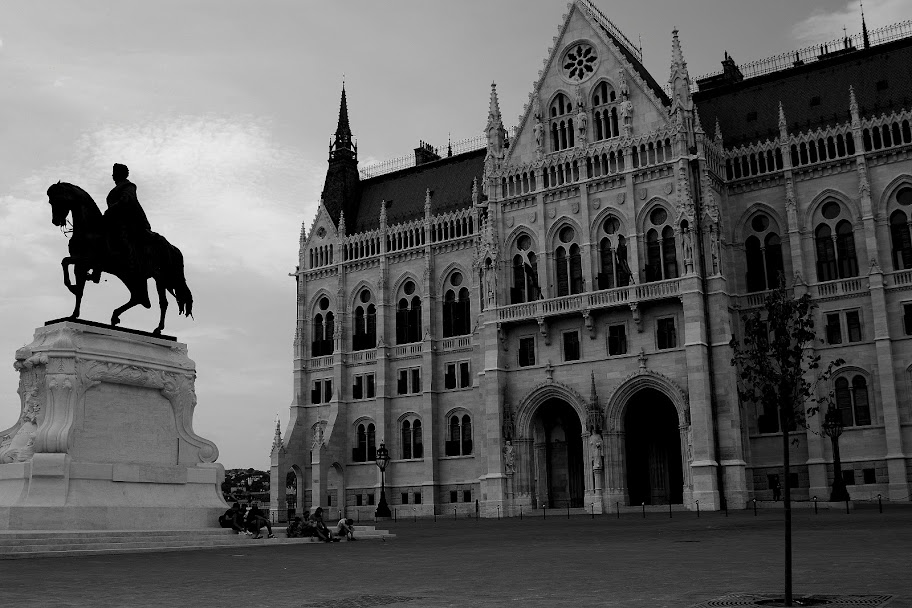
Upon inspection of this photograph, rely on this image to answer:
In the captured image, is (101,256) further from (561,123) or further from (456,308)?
(456,308)

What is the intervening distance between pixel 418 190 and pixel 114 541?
54873mm

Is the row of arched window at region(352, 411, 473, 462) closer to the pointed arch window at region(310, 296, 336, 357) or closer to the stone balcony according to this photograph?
the pointed arch window at region(310, 296, 336, 357)

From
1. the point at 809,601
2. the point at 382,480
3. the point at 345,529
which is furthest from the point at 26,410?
the point at 382,480

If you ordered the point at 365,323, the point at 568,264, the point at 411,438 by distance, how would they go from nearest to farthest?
the point at 568,264 → the point at 411,438 → the point at 365,323

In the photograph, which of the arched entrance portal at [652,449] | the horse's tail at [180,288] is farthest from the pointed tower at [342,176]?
the horse's tail at [180,288]

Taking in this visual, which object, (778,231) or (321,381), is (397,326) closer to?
(321,381)

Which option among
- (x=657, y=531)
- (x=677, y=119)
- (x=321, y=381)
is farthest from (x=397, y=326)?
(x=657, y=531)

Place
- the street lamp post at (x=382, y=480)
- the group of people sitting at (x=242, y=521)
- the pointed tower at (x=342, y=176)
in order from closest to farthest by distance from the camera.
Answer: the group of people sitting at (x=242, y=521) < the street lamp post at (x=382, y=480) < the pointed tower at (x=342, y=176)

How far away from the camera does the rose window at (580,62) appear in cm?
6056

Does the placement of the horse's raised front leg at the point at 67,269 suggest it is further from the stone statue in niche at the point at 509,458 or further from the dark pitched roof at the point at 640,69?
the dark pitched roof at the point at 640,69

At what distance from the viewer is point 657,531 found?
3139 cm

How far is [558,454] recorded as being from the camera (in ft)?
195

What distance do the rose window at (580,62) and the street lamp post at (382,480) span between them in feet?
89.5

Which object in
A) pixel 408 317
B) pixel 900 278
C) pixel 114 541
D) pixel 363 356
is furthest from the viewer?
pixel 363 356
